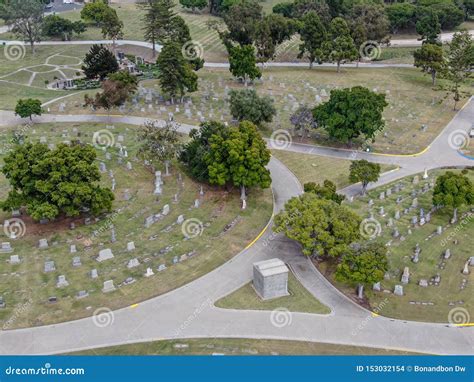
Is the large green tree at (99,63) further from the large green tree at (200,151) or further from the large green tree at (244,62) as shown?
the large green tree at (200,151)

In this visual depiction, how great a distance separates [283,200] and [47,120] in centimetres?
4062

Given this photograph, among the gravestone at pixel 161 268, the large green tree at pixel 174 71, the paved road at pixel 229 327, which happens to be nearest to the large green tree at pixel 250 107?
the large green tree at pixel 174 71

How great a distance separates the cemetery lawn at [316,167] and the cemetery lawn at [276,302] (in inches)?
800

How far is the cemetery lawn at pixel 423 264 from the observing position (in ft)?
140

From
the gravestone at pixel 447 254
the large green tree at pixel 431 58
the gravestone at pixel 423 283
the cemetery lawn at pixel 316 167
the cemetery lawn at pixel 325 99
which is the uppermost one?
the large green tree at pixel 431 58

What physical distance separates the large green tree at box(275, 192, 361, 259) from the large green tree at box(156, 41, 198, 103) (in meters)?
41.2

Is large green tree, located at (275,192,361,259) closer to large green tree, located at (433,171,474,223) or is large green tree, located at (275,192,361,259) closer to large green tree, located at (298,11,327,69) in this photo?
large green tree, located at (433,171,474,223)

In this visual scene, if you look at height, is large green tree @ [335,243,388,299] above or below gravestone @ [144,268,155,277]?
above

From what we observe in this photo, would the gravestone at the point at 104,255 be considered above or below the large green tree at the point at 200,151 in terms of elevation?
below

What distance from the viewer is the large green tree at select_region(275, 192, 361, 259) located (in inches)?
1789

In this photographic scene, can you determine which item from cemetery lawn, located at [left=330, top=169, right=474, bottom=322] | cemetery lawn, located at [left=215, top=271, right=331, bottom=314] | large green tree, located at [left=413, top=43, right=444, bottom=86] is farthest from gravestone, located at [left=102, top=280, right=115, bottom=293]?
large green tree, located at [left=413, top=43, right=444, bottom=86]

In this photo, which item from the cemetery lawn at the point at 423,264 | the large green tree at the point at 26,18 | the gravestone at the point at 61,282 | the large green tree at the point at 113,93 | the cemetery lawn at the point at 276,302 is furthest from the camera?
the large green tree at the point at 26,18

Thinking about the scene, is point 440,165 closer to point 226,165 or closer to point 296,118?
point 296,118

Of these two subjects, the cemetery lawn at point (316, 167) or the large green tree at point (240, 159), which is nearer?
the large green tree at point (240, 159)
